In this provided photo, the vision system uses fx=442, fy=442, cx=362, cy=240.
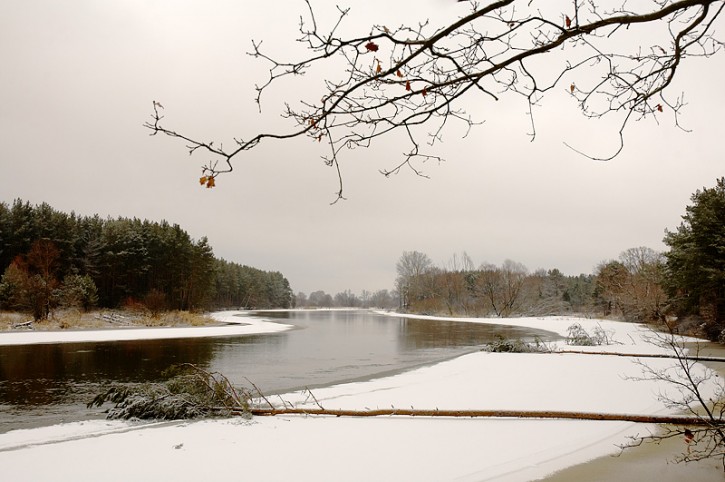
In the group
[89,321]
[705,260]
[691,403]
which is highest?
[705,260]

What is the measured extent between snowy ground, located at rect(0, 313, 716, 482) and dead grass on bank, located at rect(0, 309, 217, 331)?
88.1 ft

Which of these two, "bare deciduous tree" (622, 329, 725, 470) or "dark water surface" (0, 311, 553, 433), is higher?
"bare deciduous tree" (622, 329, 725, 470)

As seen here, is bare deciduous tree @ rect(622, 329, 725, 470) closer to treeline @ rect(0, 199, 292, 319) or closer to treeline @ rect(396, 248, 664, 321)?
treeline @ rect(396, 248, 664, 321)

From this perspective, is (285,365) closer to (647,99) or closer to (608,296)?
(647,99)

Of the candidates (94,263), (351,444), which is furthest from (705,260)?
(94,263)

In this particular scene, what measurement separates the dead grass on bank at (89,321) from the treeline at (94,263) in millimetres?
1009

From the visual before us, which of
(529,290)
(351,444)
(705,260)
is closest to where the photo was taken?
(351,444)

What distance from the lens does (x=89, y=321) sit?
33.4 metres

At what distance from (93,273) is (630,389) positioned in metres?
51.8

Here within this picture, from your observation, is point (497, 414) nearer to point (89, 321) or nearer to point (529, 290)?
point (89, 321)

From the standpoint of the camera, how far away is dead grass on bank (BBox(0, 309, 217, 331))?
28916mm

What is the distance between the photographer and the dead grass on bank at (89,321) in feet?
94.9

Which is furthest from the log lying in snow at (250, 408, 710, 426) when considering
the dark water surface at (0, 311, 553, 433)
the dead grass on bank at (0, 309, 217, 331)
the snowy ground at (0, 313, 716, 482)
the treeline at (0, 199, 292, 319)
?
the treeline at (0, 199, 292, 319)

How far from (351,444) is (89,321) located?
3446 cm
